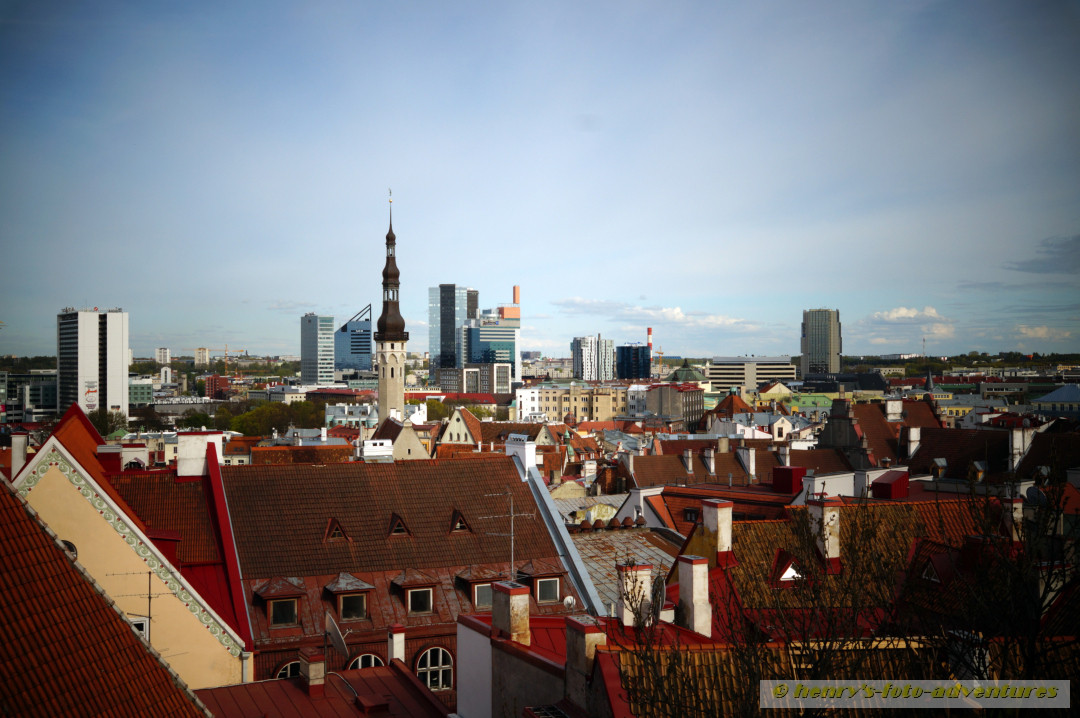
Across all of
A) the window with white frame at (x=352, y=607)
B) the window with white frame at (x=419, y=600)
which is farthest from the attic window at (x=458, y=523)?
the window with white frame at (x=352, y=607)

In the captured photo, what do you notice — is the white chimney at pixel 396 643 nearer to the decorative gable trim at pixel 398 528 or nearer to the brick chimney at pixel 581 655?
the decorative gable trim at pixel 398 528

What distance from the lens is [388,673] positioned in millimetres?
14531

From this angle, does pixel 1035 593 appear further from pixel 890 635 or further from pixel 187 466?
pixel 187 466

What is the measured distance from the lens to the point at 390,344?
101m

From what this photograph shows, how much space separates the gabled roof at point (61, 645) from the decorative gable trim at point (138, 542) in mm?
9201

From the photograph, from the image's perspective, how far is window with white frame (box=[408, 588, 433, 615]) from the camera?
17281 mm

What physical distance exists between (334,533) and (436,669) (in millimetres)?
3663

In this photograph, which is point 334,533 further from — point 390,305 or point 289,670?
point 390,305

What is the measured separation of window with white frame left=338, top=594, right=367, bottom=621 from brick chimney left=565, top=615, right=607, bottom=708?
8.33 meters

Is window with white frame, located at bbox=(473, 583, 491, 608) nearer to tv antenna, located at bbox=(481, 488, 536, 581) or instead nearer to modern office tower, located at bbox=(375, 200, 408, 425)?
tv antenna, located at bbox=(481, 488, 536, 581)

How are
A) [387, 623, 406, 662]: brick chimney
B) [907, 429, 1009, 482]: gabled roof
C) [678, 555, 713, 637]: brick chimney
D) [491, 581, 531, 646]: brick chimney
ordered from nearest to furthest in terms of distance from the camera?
[491, 581, 531, 646]: brick chimney, [678, 555, 713, 637]: brick chimney, [387, 623, 406, 662]: brick chimney, [907, 429, 1009, 482]: gabled roof

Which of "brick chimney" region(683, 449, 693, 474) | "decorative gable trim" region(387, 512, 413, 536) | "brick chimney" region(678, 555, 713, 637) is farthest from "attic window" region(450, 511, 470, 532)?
"brick chimney" region(683, 449, 693, 474)

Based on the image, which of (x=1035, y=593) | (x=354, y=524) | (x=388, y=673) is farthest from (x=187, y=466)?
(x=1035, y=593)

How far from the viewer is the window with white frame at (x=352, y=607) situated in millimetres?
16844
